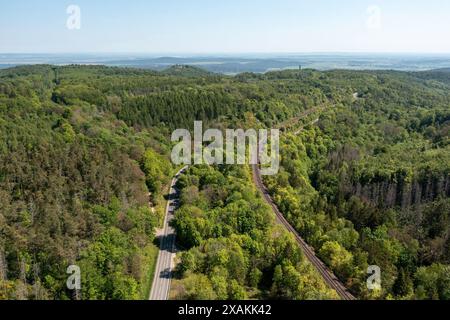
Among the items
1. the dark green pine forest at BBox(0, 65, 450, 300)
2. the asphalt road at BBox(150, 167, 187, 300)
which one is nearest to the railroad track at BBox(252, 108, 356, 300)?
the dark green pine forest at BBox(0, 65, 450, 300)

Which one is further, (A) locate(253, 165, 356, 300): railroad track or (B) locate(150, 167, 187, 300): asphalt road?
(A) locate(253, 165, 356, 300): railroad track

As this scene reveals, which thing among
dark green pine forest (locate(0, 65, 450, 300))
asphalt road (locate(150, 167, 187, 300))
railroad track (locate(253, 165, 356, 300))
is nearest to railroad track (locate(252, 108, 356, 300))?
railroad track (locate(253, 165, 356, 300))

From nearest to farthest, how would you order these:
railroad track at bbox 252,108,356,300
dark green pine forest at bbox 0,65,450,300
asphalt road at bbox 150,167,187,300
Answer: asphalt road at bbox 150,167,187,300, dark green pine forest at bbox 0,65,450,300, railroad track at bbox 252,108,356,300

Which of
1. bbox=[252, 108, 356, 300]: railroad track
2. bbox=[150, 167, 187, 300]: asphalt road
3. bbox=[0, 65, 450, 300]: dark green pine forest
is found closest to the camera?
bbox=[150, 167, 187, 300]: asphalt road

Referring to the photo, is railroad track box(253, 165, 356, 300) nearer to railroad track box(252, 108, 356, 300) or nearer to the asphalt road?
railroad track box(252, 108, 356, 300)

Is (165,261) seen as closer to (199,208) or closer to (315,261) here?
(199,208)
